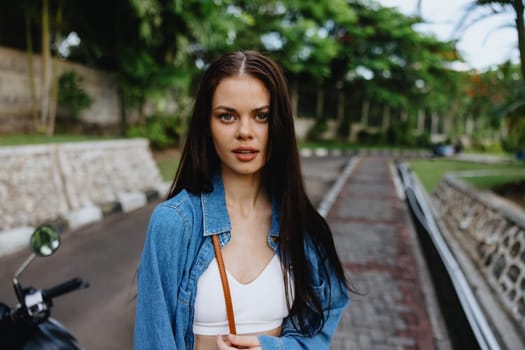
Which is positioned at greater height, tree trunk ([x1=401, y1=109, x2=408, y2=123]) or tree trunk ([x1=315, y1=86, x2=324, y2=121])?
tree trunk ([x1=315, y1=86, x2=324, y2=121])

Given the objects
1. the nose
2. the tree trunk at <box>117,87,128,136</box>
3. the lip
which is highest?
the tree trunk at <box>117,87,128,136</box>

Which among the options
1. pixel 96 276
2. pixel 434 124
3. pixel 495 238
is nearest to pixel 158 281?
pixel 96 276

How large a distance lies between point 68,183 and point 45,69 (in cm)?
364

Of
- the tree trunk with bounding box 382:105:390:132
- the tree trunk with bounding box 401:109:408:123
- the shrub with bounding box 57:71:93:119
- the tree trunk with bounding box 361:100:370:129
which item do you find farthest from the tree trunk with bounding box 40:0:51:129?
the tree trunk with bounding box 401:109:408:123

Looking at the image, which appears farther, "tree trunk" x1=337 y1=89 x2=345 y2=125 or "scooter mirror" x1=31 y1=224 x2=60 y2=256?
"tree trunk" x1=337 y1=89 x2=345 y2=125

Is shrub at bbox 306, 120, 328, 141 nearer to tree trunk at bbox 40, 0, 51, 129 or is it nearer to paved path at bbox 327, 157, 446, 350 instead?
paved path at bbox 327, 157, 446, 350

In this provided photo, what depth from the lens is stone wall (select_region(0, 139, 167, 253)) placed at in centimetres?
541

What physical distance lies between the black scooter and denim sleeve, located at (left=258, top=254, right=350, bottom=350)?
1.05m

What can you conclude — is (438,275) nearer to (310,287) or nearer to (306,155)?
(310,287)

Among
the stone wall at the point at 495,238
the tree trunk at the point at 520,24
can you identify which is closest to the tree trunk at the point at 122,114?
the stone wall at the point at 495,238

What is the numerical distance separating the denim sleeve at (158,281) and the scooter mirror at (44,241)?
0.80 m

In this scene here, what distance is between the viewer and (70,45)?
1173cm

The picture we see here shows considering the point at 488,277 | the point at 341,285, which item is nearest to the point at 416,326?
the point at 488,277

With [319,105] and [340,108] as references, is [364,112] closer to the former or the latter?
[340,108]
